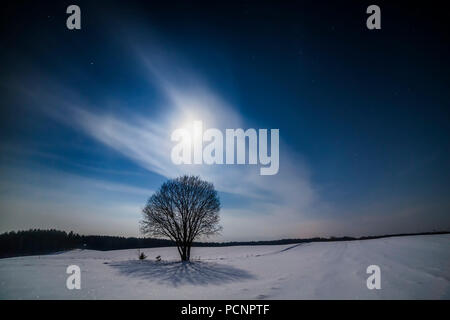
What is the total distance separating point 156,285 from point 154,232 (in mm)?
11534

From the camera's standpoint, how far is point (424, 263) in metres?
11.2

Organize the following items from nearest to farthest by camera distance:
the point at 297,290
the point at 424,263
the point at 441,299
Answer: the point at 441,299 < the point at 297,290 < the point at 424,263
